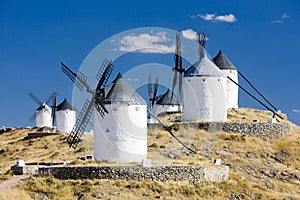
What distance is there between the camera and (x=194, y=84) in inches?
1446

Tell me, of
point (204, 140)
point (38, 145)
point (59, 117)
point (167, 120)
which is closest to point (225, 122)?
point (204, 140)

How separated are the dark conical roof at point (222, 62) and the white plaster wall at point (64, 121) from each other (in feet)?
54.4

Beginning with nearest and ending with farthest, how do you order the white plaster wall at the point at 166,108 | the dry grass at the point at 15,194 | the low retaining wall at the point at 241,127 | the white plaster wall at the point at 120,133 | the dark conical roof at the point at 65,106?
1. the dry grass at the point at 15,194
2. the white plaster wall at the point at 120,133
3. the low retaining wall at the point at 241,127
4. the white plaster wall at the point at 166,108
5. the dark conical roof at the point at 65,106

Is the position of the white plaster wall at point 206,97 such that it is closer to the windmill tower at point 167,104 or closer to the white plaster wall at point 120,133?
the white plaster wall at point 120,133

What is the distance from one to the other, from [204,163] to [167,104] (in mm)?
21776

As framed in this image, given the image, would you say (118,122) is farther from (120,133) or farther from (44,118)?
(44,118)

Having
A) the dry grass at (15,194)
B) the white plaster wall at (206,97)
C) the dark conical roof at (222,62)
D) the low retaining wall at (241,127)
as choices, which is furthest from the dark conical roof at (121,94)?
the dark conical roof at (222,62)

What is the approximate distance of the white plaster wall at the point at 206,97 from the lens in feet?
120

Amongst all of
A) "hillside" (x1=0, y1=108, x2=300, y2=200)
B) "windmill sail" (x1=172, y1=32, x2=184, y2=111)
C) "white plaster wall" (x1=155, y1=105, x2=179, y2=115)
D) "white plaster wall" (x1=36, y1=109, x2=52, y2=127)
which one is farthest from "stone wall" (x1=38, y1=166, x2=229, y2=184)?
"white plaster wall" (x1=36, y1=109, x2=52, y2=127)

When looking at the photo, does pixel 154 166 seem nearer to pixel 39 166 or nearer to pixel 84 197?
pixel 84 197

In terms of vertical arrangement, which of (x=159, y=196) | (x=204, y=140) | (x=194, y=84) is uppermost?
(x=194, y=84)

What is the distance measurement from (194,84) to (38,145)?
16691mm

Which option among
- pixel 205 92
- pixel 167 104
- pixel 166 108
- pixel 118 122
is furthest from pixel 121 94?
pixel 167 104

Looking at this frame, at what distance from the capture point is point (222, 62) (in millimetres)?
43344
